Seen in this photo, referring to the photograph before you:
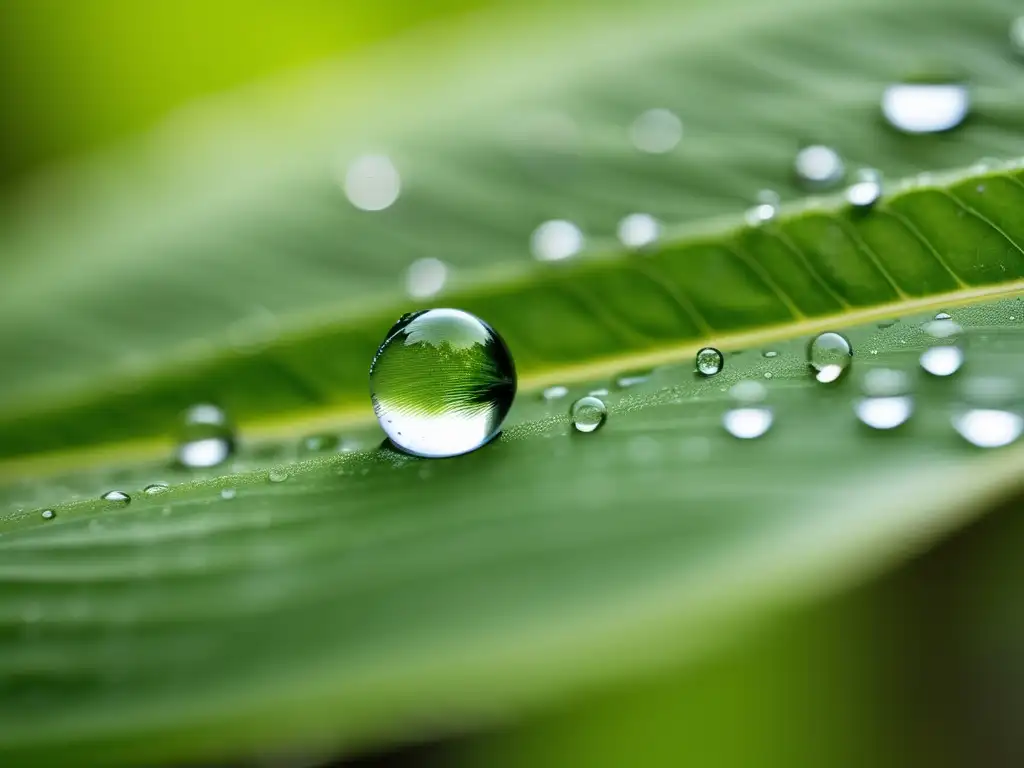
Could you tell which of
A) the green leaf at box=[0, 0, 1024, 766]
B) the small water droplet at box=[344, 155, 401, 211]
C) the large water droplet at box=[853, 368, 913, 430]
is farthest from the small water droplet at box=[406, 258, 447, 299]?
the large water droplet at box=[853, 368, 913, 430]

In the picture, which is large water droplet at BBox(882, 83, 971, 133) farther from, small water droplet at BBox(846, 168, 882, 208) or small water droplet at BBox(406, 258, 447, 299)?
small water droplet at BBox(406, 258, 447, 299)

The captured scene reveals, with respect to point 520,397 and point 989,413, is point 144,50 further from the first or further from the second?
point 989,413

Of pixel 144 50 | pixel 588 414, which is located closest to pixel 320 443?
pixel 588 414

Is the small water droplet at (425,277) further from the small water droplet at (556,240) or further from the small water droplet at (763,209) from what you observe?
the small water droplet at (763,209)

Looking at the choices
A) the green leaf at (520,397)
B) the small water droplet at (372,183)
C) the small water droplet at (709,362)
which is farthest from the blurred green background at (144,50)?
the small water droplet at (709,362)

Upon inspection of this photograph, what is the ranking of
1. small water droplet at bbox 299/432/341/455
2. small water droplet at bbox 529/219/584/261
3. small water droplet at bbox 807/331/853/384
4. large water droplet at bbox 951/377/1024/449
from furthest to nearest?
small water droplet at bbox 529/219/584/261
small water droplet at bbox 299/432/341/455
small water droplet at bbox 807/331/853/384
large water droplet at bbox 951/377/1024/449

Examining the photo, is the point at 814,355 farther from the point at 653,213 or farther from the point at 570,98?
the point at 570,98

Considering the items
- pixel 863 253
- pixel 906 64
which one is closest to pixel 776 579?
pixel 863 253
